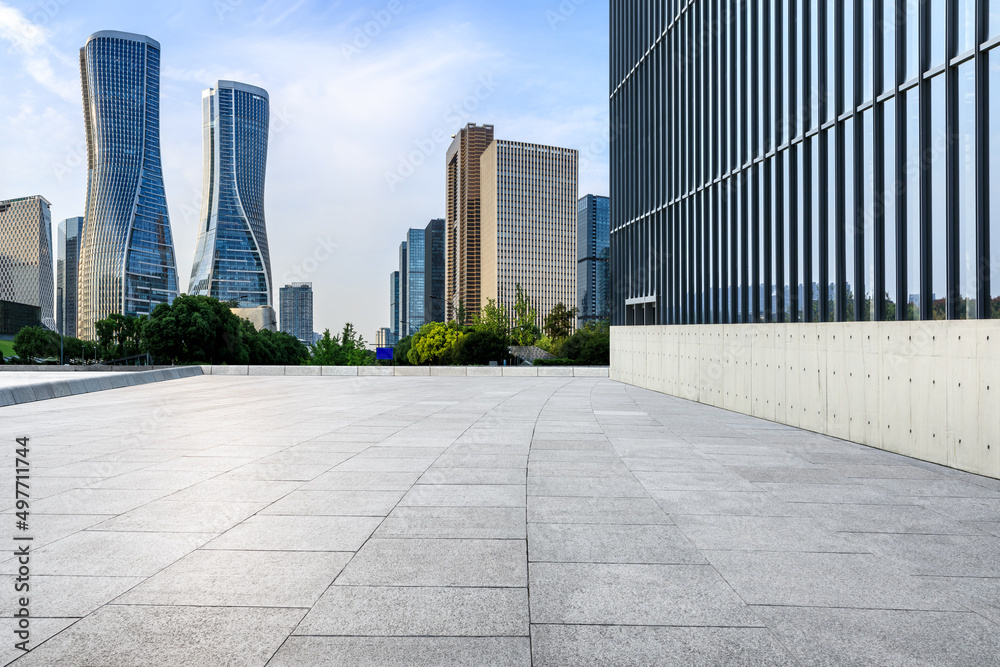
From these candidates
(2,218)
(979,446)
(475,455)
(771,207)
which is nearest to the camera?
(979,446)

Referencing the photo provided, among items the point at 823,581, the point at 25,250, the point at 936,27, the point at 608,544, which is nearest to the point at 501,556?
the point at 608,544

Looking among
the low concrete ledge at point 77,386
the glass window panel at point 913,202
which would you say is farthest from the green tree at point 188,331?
the glass window panel at point 913,202

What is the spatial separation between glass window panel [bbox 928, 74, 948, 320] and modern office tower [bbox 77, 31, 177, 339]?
539 feet

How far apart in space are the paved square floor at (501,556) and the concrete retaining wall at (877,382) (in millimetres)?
713

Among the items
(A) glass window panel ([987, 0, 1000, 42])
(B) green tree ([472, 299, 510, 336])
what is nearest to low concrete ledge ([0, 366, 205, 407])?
(A) glass window panel ([987, 0, 1000, 42])

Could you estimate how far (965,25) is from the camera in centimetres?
1043

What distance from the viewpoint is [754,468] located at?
9062 mm

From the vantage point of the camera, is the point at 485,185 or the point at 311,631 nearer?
the point at 311,631

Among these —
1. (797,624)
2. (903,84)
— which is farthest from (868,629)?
(903,84)

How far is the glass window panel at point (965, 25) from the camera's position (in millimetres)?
10258

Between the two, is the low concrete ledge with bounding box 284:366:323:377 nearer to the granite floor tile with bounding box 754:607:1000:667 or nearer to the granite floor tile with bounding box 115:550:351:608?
the granite floor tile with bounding box 115:550:351:608

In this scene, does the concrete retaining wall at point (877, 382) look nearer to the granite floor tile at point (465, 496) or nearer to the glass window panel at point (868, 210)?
the glass window panel at point (868, 210)

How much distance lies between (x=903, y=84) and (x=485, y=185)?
603ft

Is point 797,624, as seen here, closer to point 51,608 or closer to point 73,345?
point 51,608
